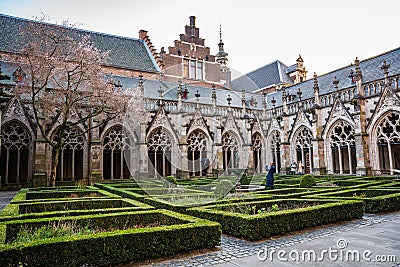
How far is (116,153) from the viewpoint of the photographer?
1930 centimetres

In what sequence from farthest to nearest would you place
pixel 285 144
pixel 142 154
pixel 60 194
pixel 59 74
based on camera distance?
pixel 285 144 → pixel 142 154 → pixel 59 74 → pixel 60 194

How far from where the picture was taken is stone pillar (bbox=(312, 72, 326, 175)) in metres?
19.8

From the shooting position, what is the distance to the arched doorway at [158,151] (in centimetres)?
1991

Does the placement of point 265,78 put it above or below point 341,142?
above

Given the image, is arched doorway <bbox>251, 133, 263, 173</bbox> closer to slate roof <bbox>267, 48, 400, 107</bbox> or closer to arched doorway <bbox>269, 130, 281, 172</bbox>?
arched doorway <bbox>269, 130, 281, 172</bbox>

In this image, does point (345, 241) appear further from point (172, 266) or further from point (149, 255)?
point (149, 255)

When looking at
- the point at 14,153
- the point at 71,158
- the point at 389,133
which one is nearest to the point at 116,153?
the point at 71,158

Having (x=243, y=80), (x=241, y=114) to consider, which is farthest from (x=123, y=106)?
(x=243, y=80)

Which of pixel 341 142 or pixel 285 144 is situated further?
pixel 285 144

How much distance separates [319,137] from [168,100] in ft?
36.5

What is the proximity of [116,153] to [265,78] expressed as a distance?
2311cm

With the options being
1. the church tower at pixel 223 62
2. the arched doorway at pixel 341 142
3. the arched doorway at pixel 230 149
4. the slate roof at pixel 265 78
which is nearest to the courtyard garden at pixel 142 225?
the arched doorway at pixel 341 142

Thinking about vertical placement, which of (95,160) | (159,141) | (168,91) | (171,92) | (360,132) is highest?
(168,91)

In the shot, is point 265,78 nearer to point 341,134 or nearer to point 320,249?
point 341,134
